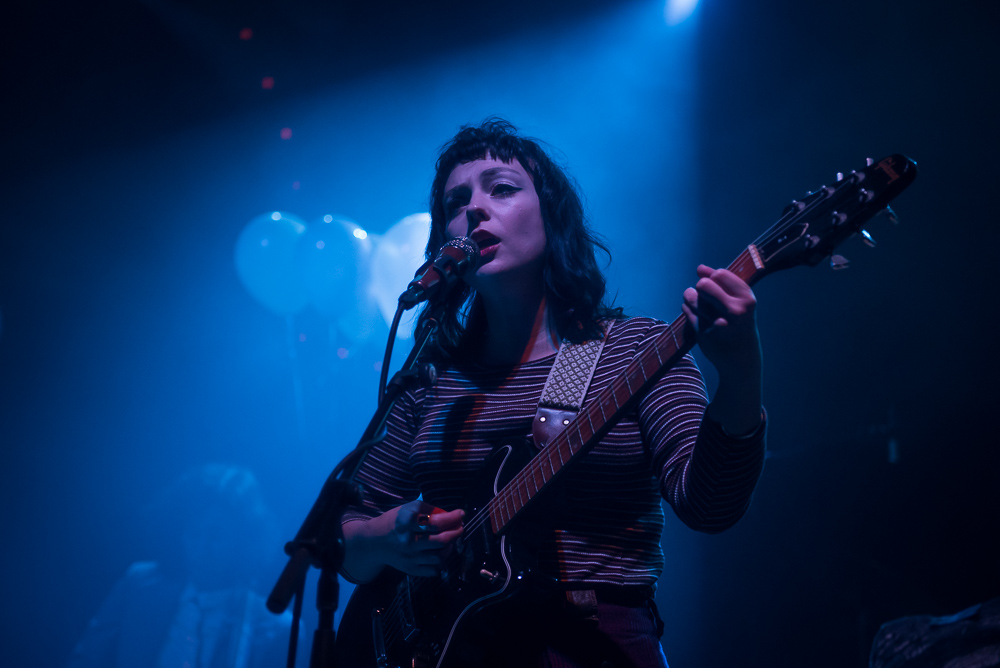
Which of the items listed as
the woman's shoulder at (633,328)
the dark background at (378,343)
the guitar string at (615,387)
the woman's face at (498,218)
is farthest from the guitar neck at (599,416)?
the dark background at (378,343)

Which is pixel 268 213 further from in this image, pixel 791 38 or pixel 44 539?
pixel 791 38

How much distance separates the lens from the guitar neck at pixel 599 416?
A: 130 cm

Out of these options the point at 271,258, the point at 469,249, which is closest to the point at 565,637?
the point at 469,249

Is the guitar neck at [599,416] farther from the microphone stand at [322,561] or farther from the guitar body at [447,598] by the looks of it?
the microphone stand at [322,561]

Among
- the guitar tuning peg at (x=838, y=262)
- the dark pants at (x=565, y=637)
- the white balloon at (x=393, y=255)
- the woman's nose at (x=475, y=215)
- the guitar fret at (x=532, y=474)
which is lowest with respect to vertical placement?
the dark pants at (x=565, y=637)

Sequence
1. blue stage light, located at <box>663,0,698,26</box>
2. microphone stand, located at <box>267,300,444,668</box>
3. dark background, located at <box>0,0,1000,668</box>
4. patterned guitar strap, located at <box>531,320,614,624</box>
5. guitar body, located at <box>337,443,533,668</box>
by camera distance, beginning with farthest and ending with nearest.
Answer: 1. blue stage light, located at <box>663,0,698,26</box>
2. dark background, located at <box>0,0,1000,668</box>
3. patterned guitar strap, located at <box>531,320,614,624</box>
4. guitar body, located at <box>337,443,533,668</box>
5. microphone stand, located at <box>267,300,444,668</box>

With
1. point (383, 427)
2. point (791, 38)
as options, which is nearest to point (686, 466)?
point (383, 427)

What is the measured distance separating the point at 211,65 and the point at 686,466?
5.67 metres

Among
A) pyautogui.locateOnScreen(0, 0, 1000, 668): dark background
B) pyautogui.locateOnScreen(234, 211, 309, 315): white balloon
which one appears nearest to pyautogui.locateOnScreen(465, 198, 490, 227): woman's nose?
pyautogui.locateOnScreen(0, 0, 1000, 668): dark background

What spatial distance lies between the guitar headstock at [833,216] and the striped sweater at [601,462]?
416mm

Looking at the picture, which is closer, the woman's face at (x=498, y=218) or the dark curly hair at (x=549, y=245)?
the woman's face at (x=498, y=218)

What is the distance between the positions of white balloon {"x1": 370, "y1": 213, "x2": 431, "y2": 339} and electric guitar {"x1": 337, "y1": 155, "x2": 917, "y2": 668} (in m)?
4.07

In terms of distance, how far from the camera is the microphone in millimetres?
1421

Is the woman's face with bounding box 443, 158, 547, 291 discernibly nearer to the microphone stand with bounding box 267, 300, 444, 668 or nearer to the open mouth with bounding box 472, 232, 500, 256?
the open mouth with bounding box 472, 232, 500, 256
